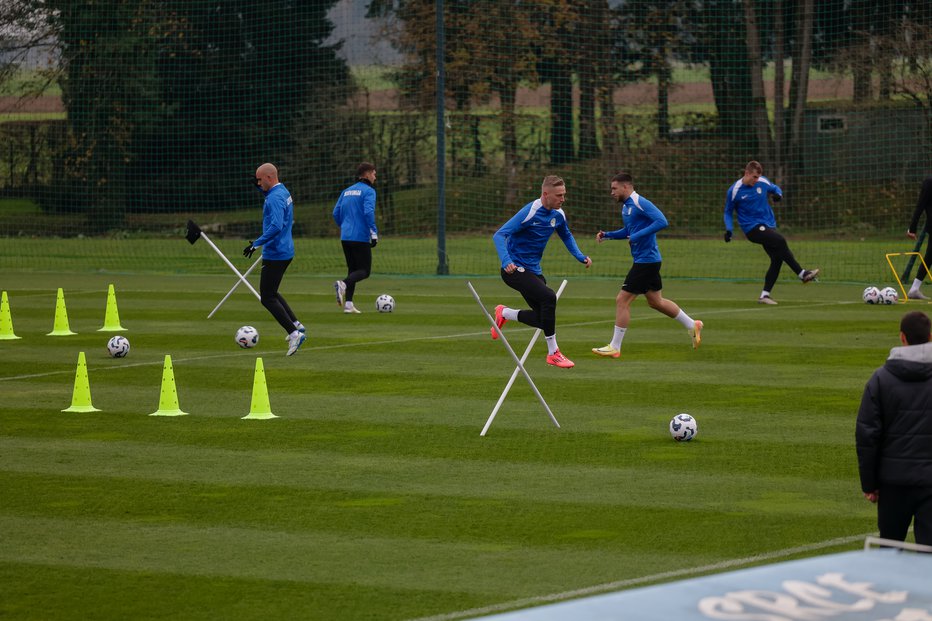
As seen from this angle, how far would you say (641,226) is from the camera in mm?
16328

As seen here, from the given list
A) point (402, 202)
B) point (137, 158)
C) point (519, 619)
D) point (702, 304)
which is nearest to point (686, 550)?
point (519, 619)

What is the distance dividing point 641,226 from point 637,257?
0.40 m

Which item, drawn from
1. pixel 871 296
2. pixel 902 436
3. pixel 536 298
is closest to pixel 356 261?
pixel 536 298

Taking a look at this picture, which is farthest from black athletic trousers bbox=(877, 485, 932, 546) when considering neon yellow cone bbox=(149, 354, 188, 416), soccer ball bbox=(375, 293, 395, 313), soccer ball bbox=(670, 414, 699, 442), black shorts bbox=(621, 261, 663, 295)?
soccer ball bbox=(375, 293, 395, 313)

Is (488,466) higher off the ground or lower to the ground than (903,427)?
lower

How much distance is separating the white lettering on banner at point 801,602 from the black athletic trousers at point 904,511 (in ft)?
6.55

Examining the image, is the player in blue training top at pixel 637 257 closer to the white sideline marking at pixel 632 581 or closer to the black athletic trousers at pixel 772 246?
the black athletic trousers at pixel 772 246

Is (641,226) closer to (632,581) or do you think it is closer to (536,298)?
(536,298)

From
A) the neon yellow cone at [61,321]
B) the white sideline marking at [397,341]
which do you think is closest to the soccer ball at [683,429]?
the white sideline marking at [397,341]

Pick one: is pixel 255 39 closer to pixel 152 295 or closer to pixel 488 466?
pixel 152 295

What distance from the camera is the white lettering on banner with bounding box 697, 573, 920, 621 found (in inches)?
188

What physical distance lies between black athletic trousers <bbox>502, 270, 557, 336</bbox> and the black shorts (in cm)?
167

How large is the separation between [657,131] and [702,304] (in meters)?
16.3

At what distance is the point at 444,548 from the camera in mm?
8227
